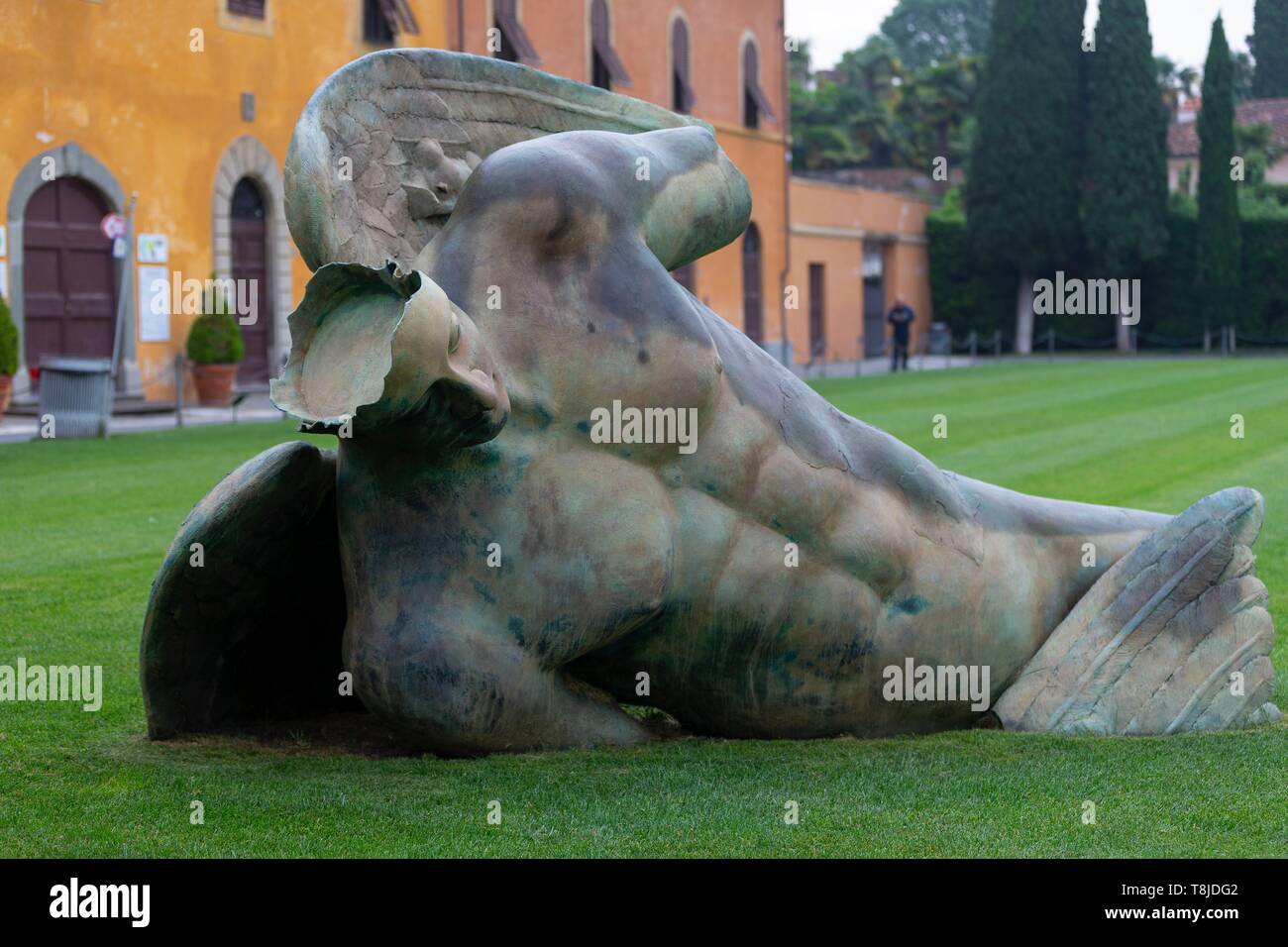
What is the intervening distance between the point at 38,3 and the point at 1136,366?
2170 centimetres

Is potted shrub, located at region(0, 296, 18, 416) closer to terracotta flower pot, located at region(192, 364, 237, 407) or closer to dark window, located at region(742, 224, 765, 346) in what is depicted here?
terracotta flower pot, located at region(192, 364, 237, 407)

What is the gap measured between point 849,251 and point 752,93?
23.9ft

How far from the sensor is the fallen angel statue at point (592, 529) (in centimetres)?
431

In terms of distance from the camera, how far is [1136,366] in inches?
1346

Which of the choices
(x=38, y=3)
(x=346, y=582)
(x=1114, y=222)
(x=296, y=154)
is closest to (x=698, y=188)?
(x=296, y=154)

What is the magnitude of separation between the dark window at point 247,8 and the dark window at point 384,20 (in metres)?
2.09

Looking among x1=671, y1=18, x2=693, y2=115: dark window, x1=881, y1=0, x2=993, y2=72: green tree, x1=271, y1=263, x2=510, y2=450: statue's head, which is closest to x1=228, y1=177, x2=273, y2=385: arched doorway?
x1=671, y1=18, x2=693, y2=115: dark window

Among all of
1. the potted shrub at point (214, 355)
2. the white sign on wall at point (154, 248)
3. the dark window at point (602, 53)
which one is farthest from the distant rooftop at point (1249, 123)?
the white sign on wall at point (154, 248)

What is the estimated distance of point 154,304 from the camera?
22.2 metres

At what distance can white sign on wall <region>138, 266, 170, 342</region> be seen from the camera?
22109mm

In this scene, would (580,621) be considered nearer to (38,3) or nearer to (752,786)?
(752,786)

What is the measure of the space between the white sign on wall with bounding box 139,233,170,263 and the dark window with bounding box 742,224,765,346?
1647cm

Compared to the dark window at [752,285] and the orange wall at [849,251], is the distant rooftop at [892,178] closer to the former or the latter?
the orange wall at [849,251]

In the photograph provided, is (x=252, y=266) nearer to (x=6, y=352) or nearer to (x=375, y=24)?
(x=375, y=24)
